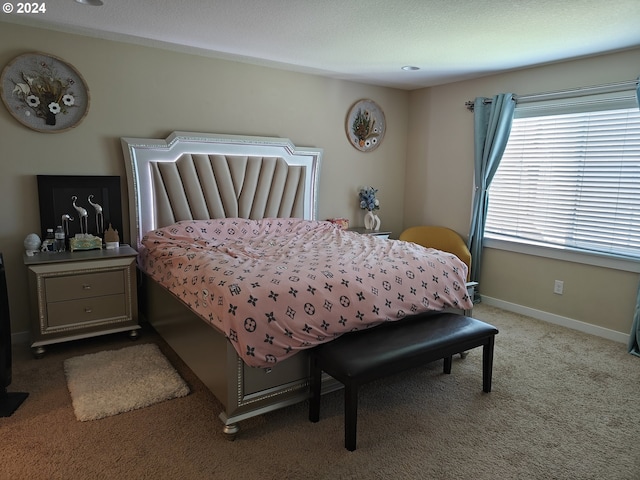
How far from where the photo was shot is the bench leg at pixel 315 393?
7.62 ft

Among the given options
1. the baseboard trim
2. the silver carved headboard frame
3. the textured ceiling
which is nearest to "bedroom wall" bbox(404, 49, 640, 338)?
the baseboard trim

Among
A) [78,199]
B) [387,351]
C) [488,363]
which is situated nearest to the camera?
[387,351]

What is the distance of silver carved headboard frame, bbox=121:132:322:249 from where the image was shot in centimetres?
363

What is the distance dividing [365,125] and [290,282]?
3262 mm

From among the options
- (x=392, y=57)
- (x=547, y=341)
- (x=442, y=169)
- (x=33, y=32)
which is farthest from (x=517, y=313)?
(x=33, y=32)

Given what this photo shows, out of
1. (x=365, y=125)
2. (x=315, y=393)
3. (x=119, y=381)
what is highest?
(x=365, y=125)

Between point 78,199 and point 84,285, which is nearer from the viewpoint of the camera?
point 84,285

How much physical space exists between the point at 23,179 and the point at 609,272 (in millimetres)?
4838

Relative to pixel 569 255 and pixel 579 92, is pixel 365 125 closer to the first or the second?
pixel 579 92

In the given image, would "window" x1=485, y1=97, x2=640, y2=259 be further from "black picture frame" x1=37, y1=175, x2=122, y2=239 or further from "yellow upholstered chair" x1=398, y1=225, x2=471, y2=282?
"black picture frame" x1=37, y1=175, x2=122, y2=239

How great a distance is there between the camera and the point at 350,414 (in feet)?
6.73

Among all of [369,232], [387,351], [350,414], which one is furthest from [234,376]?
[369,232]

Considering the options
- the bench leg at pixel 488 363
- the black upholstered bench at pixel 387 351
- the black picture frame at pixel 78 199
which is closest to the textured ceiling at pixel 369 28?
the black picture frame at pixel 78 199

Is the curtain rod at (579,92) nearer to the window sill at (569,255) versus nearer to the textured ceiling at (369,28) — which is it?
the textured ceiling at (369,28)
